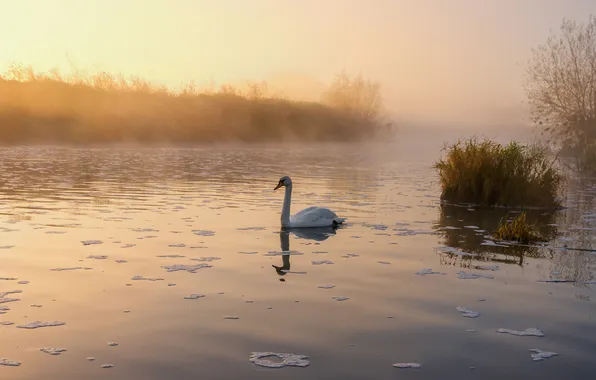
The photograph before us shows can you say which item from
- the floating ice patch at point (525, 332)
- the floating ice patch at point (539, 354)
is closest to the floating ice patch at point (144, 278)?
the floating ice patch at point (525, 332)

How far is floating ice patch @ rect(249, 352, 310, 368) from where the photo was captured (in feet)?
24.0

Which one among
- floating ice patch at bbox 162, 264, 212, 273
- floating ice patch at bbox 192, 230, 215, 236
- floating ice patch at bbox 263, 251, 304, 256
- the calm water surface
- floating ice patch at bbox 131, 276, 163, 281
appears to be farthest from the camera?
floating ice patch at bbox 192, 230, 215, 236

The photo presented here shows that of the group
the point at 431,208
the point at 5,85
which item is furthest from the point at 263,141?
the point at 431,208

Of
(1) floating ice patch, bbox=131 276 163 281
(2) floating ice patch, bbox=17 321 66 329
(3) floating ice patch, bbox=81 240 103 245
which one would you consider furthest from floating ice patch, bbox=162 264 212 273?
(2) floating ice patch, bbox=17 321 66 329

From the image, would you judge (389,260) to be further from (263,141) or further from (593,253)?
(263,141)

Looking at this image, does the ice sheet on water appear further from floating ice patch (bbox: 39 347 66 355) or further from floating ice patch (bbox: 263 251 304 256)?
floating ice patch (bbox: 263 251 304 256)

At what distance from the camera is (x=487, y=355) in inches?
304

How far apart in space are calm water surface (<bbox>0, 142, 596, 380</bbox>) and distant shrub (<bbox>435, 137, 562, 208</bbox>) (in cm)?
172

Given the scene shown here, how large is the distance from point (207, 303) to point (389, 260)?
4.56 m

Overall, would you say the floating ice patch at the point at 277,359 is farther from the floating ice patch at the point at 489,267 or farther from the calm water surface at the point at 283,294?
the floating ice patch at the point at 489,267

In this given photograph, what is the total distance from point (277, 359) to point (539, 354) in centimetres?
293

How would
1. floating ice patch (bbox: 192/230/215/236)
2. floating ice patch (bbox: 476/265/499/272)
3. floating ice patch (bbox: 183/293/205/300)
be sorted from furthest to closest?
1. floating ice patch (bbox: 192/230/215/236)
2. floating ice patch (bbox: 476/265/499/272)
3. floating ice patch (bbox: 183/293/205/300)

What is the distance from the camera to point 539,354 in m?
7.80

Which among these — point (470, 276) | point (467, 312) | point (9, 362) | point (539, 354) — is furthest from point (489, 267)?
point (9, 362)
